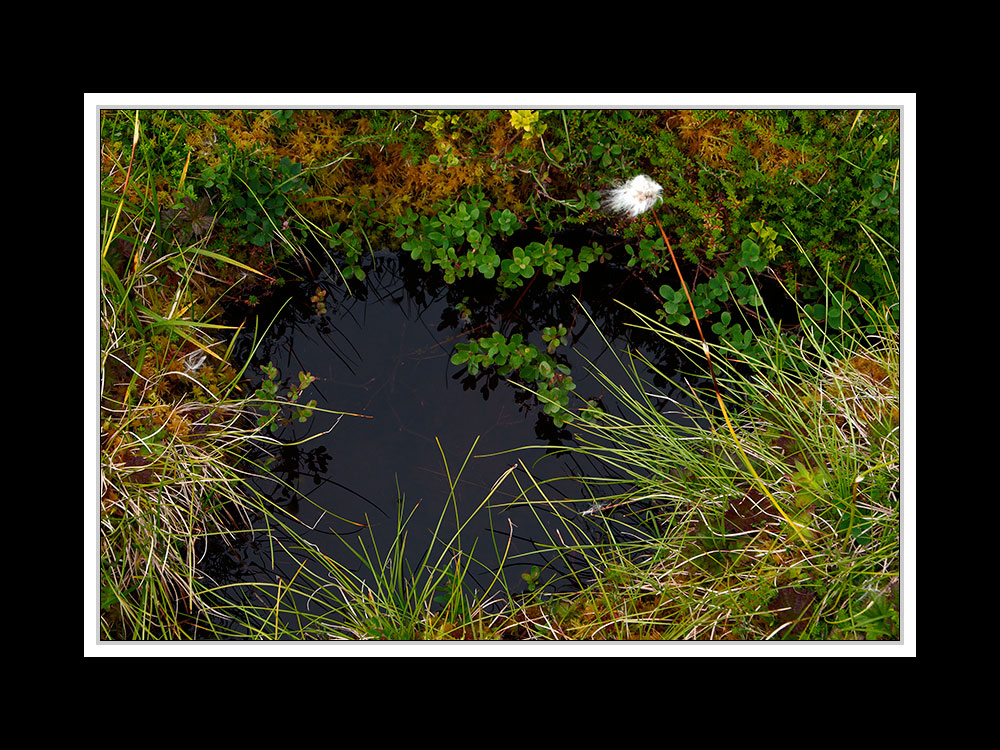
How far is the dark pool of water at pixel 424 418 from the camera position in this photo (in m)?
3.15

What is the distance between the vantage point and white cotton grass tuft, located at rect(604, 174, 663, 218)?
3186mm

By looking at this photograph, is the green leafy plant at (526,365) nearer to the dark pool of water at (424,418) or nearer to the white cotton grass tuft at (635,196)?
the dark pool of water at (424,418)

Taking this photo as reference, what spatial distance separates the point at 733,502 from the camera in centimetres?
310

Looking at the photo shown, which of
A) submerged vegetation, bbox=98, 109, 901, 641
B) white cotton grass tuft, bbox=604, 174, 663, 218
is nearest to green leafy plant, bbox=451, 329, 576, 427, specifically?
submerged vegetation, bbox=98, 109, 901, 641

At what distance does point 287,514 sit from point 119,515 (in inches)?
27.8

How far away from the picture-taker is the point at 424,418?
3.21 metres

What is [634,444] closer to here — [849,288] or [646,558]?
[646,558]

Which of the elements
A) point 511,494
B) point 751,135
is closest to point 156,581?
point 511,494

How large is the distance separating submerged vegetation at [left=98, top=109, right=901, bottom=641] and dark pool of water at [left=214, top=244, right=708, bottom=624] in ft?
0.17

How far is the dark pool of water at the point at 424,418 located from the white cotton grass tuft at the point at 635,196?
12.3 inches

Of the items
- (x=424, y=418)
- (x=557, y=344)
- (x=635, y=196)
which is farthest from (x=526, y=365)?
(x=635, y=196)

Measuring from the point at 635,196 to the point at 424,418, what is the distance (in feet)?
4.73

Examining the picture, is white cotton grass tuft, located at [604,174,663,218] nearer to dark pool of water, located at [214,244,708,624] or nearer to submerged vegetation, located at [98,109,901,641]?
submerged vegetation, located at [98,109,901,641]

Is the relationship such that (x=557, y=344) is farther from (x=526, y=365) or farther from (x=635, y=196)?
(x=635, y=196)
